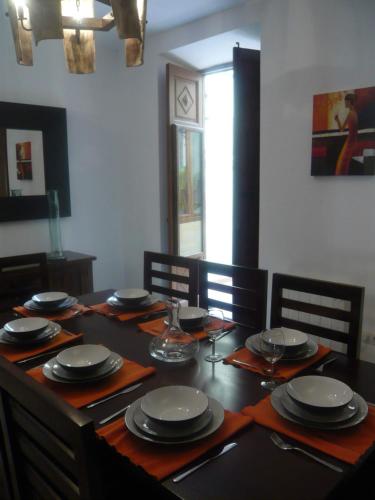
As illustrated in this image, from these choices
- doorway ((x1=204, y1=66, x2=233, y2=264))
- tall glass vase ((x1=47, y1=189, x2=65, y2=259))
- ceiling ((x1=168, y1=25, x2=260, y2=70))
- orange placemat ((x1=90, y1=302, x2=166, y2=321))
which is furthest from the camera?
doorway ((x1=204, y1=66, x2=233, y2=264))

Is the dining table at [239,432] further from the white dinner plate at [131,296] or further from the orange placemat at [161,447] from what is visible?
the white dinner plate at [131,296]

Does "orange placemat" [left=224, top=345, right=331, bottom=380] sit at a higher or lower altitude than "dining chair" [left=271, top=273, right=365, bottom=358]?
lower

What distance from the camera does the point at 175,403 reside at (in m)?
1.10

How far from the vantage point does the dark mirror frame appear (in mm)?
2943

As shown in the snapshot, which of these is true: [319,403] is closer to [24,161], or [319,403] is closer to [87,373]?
[87,373]

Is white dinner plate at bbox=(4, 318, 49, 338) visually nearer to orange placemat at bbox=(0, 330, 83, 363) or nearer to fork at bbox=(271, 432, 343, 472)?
orange placemat at bbox=(0, 330, 83, 363)

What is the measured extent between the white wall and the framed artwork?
0.06 m

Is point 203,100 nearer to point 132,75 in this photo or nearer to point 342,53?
point 132,75

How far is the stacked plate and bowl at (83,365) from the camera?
49.6 inches

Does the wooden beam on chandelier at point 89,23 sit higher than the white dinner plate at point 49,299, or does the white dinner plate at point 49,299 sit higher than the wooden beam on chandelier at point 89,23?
the wooden beam on chandelier at point 89,23

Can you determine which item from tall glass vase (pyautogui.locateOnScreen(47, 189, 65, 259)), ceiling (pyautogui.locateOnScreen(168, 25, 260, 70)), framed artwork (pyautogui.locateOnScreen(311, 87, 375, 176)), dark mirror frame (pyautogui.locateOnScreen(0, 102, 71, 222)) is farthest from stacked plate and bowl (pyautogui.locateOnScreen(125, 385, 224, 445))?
ceiling (pyautogui.locateOnScreen(168, 25, 260, 70))

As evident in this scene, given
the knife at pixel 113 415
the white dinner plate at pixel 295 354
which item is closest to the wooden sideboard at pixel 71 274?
the white dinner plate at pixel 295 354

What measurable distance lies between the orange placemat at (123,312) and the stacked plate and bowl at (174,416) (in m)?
0.72

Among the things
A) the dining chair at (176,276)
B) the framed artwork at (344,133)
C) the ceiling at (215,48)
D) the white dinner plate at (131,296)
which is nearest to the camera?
the white dinner plate at (131,296)
